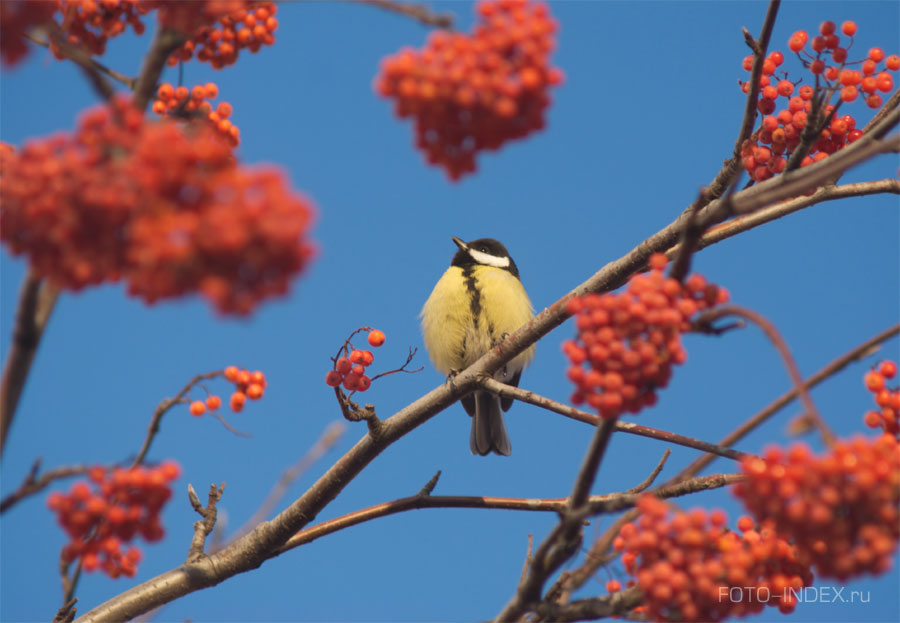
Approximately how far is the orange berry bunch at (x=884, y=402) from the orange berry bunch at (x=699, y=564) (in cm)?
44

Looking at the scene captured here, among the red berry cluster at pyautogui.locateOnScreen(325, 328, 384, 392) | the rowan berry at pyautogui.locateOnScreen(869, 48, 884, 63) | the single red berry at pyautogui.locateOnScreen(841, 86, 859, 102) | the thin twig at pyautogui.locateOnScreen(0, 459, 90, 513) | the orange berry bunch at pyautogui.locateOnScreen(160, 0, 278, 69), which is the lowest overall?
the thin twig at pyautogui.locateOnScreen(0, 459, 90, 513)

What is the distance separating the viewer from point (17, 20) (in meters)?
1.92

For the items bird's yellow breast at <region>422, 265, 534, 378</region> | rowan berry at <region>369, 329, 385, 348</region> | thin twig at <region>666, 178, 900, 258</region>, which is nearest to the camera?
thin twig at <region>666, 178, 900, 258</region>

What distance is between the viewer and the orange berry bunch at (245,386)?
2822 mm

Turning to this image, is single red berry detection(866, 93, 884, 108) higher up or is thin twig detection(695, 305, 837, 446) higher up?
single red berry detection(866, 93, 884, 108)

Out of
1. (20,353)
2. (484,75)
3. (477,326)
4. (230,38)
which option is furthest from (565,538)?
(477,326)

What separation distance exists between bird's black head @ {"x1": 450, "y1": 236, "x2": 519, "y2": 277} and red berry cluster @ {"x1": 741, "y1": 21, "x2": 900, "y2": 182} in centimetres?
380

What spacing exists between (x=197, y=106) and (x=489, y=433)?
14.1 ft

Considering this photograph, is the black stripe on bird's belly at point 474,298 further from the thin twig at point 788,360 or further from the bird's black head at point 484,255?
the thin twig at point 788,360

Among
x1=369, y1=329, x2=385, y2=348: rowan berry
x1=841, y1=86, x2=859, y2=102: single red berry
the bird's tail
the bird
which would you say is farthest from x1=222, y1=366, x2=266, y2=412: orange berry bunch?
the bird's tail

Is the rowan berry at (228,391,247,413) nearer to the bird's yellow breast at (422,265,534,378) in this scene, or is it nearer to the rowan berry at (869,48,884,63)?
the rowan berry at (869,48,884,63)

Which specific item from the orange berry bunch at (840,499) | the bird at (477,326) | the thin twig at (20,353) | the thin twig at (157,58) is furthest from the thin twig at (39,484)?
the bird at (477,326)

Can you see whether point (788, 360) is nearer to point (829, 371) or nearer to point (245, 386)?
point (829, 371)

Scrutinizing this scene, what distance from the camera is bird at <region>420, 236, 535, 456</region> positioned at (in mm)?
6684
